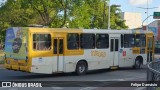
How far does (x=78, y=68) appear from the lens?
19.8 meters

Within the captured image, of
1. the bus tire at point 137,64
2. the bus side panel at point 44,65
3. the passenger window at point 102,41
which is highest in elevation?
the passenger window at point 102,41

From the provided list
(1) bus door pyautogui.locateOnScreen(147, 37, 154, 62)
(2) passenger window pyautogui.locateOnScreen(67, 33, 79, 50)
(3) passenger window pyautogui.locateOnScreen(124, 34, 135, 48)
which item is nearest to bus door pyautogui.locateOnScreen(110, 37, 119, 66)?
(3) passenger window pyautogui.locateOnScreen(124, 34, 135, 48)

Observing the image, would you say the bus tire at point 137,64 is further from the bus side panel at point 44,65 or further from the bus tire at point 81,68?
the bus side panel at point 44,65

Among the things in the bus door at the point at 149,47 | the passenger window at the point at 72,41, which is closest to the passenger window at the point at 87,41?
the passenger window at the point at 72,41

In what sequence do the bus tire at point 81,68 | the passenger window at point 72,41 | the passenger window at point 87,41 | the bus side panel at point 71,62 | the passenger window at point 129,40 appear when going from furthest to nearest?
the passenger window at point 129,40 < the passenger window at point 87,41 < the bus tire at point 81,68 < the passenger window at point 72,41 < the bus side panel at point 71,62

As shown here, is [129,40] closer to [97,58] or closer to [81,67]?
[97,58]

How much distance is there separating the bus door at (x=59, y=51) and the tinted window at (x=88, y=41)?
1637 millimetres

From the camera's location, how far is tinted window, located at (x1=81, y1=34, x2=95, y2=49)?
2008 cm

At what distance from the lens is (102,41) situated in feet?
69.9

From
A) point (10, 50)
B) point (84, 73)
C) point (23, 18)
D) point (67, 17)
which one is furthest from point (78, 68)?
point (23, 18)

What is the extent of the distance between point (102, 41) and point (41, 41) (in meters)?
4.64

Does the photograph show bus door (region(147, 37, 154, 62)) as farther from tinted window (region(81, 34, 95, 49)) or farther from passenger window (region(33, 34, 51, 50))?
passenger window (region(33, 34, 51, 50))

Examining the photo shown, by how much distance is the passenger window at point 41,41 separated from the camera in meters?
→ 17.6

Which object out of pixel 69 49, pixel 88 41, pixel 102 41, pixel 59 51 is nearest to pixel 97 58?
pixel 102 41
